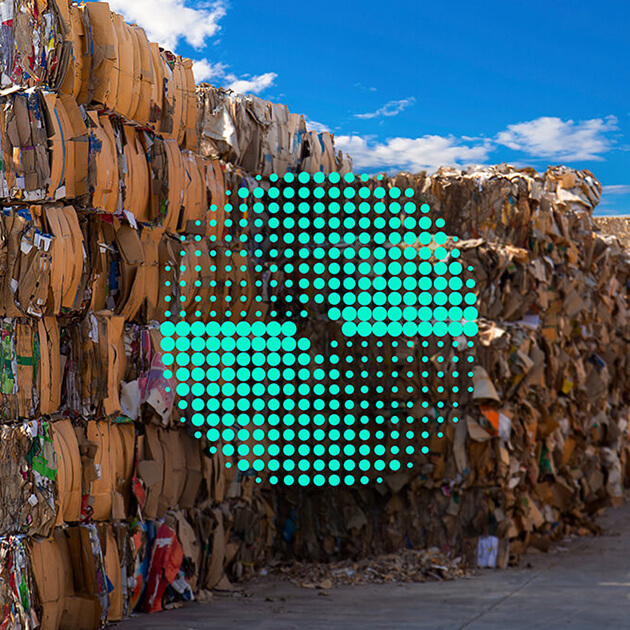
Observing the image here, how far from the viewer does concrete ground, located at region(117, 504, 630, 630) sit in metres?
5.56

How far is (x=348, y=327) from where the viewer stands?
23.7 feet

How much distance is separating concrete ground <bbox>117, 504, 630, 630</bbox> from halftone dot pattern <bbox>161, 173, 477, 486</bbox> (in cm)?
101

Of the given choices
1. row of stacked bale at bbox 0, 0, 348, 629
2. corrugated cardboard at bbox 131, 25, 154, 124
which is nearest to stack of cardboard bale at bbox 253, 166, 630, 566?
row of stacked bale at bbox 0, 0, 348, 629

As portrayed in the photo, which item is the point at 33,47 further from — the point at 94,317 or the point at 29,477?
the point at 29,477

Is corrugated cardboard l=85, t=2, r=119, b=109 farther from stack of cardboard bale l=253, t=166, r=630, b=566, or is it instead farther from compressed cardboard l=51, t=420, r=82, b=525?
stack of cardboard bale l=253, t=166, r=630, b=566

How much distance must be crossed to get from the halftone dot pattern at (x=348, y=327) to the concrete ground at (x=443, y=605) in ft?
3.32

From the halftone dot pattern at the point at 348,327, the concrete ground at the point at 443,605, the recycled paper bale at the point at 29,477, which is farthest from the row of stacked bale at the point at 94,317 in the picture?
the halftone dot pattern at the point at 348,327

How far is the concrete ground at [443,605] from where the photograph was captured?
556 cm

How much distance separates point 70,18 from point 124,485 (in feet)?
8.80

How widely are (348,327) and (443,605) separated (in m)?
2.18

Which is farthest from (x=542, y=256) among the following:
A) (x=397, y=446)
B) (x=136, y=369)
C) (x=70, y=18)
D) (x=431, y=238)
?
(x=70, y=18)

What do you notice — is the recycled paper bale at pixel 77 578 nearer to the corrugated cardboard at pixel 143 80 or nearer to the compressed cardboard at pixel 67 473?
the compressed cardboard at pixel 67 473

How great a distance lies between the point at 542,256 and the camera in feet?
26.7

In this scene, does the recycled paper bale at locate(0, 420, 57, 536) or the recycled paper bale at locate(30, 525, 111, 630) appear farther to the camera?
the recycled paper bale at locate(30, 525, 111, 630)
